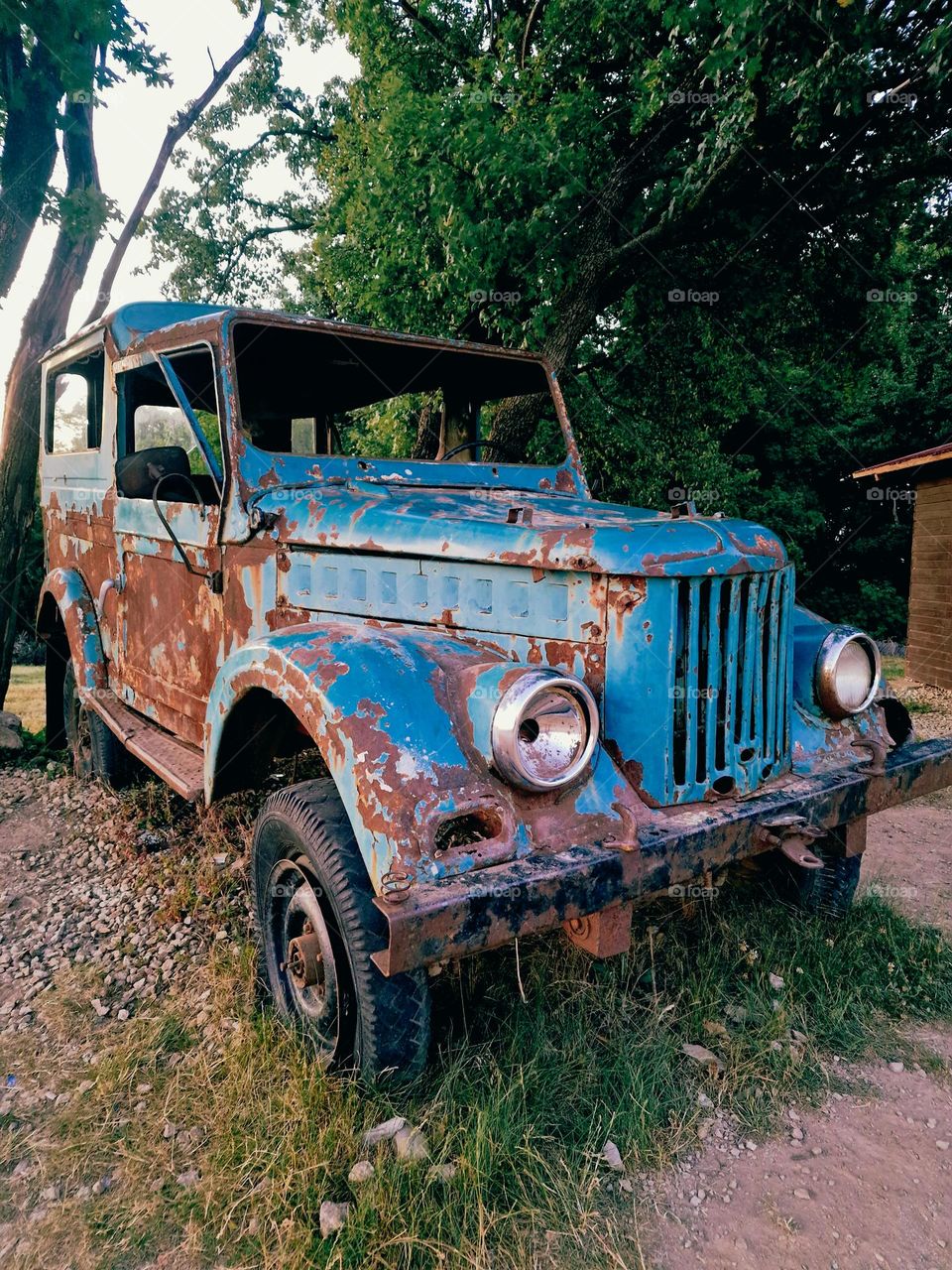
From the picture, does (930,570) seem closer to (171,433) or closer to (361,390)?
(361,390)

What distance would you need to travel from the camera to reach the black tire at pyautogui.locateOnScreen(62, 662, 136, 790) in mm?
4543

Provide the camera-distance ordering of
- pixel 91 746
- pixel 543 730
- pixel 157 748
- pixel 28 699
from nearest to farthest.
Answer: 1. pixel 543 730
2. pixel 157 748
3. pixel 91 746
4. pixel 28 699

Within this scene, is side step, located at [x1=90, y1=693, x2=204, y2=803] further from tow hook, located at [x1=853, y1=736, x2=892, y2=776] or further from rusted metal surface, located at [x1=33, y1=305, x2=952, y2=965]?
tow hook, located at [x1=853, y1=736, x2=892, y2=776]

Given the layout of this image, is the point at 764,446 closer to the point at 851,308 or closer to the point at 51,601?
the point at 851,308

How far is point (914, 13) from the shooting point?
4980 mm

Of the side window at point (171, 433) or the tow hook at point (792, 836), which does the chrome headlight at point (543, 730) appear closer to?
the tow hook at point (792, 836)

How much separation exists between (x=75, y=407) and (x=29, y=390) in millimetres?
1901

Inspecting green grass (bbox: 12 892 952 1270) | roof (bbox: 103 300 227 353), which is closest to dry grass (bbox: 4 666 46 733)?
roof (bbox: 103 300 227 353)

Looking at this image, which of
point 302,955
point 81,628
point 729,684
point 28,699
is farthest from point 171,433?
point 28,699

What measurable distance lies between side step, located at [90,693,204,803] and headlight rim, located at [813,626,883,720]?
7.14 feet

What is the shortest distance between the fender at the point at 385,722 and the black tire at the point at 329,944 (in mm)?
185

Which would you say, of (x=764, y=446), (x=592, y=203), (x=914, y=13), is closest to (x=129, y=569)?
(x=592, y=203)

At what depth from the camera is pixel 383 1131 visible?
6.59 feet

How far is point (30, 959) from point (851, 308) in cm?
862
